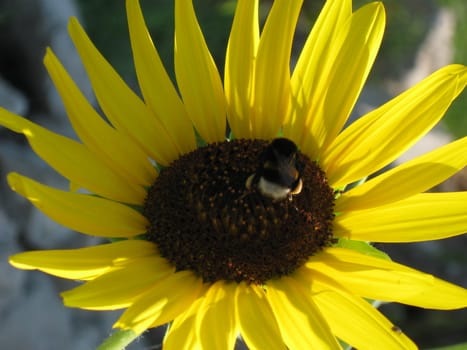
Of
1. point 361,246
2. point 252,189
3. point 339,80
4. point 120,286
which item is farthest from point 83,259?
point 339,80

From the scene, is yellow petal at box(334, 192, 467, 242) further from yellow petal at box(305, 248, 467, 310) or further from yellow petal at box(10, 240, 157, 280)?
yellow petal at box(10, 240, 157, 280)

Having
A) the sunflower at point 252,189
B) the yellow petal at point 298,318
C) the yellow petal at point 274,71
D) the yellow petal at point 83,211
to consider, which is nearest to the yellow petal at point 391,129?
the sunflower at point 252,189

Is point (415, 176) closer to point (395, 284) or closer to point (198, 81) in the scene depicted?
point (395, 284)

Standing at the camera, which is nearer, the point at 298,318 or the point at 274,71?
the point at 298,318

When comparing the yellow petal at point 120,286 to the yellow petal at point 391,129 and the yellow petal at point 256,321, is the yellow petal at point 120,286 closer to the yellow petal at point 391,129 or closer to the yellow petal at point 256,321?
the yellow petal at point 256,321

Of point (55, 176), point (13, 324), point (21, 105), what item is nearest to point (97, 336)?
point (13, 324)

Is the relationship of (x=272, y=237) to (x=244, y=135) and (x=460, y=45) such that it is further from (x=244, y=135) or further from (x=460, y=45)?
(x=460, y=45)
